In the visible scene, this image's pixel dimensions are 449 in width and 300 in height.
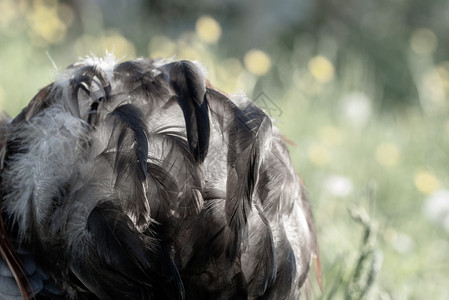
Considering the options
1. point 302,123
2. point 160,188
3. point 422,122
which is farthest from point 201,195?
point 422,122

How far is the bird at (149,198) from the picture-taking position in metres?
1.26

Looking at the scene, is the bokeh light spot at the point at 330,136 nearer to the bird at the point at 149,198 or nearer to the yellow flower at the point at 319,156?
the yellow flower at the point at 319,156

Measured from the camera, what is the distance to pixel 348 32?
29.5ft

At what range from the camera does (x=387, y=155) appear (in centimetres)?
349

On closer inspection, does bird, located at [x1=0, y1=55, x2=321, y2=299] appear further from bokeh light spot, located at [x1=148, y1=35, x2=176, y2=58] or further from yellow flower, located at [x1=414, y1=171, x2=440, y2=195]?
bokeh light spot, located at [x1=148, y1=35, x2=176, y2=58]

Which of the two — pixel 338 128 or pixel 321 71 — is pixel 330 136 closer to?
pixel 338 128

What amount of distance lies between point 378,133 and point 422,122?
42 cm

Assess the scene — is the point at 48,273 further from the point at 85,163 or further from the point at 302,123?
the point at 302,123

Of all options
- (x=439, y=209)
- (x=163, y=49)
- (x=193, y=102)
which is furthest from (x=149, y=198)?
(x=163, y=49)

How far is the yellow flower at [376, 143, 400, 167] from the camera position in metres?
3.45

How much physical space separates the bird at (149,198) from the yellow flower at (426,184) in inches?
68.7

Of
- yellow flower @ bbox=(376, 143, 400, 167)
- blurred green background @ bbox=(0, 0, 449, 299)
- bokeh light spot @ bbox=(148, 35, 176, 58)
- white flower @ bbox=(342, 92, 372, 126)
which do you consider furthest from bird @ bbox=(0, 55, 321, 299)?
bokeh light spot @ bbox=(148, 35, 176, 58)

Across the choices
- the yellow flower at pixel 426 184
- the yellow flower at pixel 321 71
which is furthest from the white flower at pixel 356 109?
the yellow flower at pixel 426 184

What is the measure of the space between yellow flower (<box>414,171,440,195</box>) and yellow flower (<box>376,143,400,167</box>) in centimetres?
29
